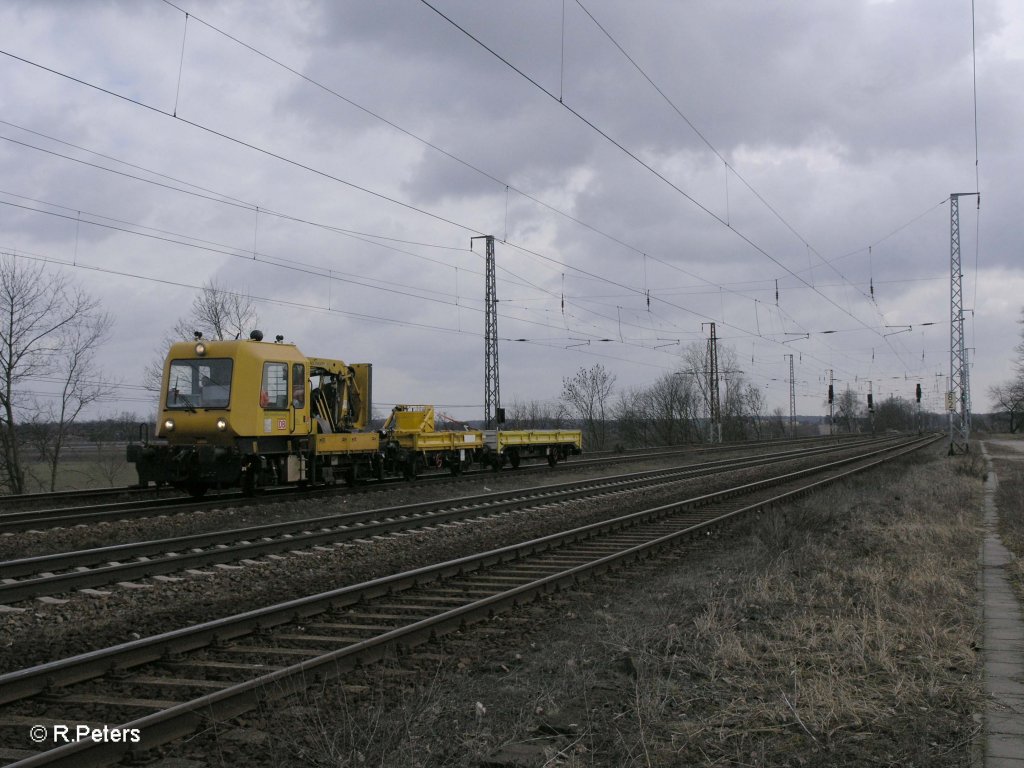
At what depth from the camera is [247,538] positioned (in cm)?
1307

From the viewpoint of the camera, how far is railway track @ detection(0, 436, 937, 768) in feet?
16.6

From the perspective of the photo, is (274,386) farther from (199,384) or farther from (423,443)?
(423,443)

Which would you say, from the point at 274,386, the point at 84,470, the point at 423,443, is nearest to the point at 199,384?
the point at 274,386

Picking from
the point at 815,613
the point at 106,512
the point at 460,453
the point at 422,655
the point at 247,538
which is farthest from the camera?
the point at 460,453

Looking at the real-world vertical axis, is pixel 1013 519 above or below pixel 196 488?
below

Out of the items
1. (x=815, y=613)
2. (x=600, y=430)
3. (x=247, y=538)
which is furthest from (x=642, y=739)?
(x=600, y=430)

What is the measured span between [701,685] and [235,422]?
13.9 meters

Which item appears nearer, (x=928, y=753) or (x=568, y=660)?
(x=928, y=753)

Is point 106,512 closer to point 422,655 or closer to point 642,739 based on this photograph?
point 422,655

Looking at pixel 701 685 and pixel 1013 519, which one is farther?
pixel 1013 519

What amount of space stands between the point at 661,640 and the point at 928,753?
280 centimetres

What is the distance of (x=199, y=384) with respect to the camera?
18516mm

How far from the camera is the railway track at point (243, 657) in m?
5.06

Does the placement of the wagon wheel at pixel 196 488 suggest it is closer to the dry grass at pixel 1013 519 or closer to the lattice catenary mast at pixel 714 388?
the dry grass at pixel 1013 519
